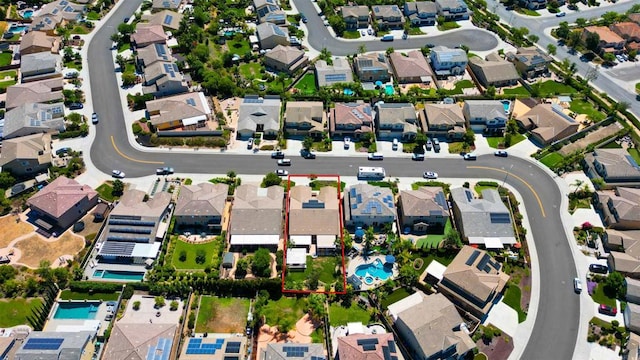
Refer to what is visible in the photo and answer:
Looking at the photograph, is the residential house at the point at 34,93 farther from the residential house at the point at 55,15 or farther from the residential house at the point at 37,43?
the residential house at the point at 55,15

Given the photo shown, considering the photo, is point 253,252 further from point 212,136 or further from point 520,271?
point 520,271

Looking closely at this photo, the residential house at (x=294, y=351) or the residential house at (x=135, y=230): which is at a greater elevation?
the residential house at (x=135, y=230)

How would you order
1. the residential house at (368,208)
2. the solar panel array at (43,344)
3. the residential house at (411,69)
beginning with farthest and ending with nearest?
the residential house at (411,69) < the residential house at (368,208) < the solar panel array at (43,344)

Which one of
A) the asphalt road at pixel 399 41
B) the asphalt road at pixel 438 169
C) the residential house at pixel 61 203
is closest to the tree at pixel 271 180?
the asphalt road at pixel 438 169

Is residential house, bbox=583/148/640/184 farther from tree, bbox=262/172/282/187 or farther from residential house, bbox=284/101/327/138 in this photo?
tree, bbox=262/172/282/187

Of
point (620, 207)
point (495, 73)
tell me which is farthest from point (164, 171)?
point (620, 207)

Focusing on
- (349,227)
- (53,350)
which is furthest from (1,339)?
(349,227)
